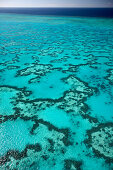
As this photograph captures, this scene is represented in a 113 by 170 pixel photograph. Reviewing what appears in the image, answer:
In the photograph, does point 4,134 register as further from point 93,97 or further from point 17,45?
point 17,45

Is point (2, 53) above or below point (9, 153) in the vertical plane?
above

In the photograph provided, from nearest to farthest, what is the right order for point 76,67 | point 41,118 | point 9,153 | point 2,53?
point 9,153
point 41,118
point 76,67
point 2,53

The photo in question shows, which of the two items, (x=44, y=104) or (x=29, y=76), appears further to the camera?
(x=29, y=76)

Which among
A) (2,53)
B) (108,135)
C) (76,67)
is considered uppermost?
(2,53)

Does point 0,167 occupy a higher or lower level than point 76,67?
lower


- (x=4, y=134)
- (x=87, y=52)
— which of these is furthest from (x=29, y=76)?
(x=87, y=52)

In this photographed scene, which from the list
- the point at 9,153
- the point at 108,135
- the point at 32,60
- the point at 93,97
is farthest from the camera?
the point at 32,60

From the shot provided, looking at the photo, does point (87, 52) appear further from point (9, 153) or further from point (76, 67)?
point (9, 153)

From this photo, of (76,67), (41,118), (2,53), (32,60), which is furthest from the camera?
(2,53)

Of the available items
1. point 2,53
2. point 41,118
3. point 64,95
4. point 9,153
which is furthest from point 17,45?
point 9,153
